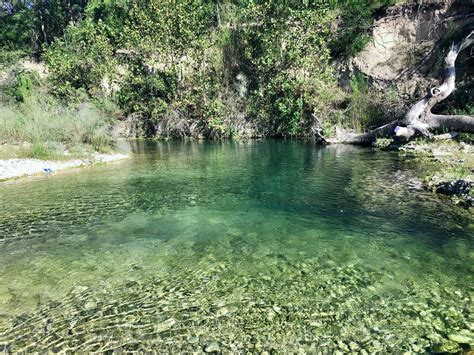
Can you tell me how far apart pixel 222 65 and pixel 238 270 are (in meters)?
30.6

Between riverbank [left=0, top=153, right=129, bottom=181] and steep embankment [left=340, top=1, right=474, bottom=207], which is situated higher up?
steep embankment [left=340, top=1, right=474, bottom=207]

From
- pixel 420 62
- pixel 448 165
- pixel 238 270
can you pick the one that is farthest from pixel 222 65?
pixel 238 270

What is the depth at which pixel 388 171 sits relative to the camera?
43.5 feet

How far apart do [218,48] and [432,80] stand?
62.6 ft

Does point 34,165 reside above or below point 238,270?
above

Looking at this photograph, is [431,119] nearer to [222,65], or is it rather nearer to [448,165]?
[448,165]

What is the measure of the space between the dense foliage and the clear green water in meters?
19.2

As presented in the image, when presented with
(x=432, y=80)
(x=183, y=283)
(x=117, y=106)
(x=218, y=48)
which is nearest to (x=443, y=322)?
(x=183, y=283)

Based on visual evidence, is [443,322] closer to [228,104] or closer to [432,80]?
[432,80]

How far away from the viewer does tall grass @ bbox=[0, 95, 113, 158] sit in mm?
16750

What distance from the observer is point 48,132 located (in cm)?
1739

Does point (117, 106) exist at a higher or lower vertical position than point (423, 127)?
higher

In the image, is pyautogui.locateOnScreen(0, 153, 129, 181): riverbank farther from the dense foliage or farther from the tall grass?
the dense foliage

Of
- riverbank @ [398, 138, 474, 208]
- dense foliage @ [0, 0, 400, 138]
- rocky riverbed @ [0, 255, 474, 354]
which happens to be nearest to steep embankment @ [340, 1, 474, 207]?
riverbank @ [398, 138, 474, 208]
